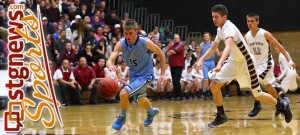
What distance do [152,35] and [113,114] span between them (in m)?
7.74

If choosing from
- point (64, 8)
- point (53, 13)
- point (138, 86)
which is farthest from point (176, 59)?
point (138, 86)

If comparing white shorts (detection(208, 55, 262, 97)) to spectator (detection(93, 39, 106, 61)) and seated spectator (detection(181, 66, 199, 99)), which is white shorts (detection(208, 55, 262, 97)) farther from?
seated spectator (detection(181, 66, 199, 99))

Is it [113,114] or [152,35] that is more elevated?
[152,35]

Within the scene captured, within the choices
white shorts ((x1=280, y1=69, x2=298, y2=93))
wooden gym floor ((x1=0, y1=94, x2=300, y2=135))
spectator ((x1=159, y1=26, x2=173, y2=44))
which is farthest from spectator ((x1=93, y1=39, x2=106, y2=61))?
wooden gym floor ((x1=0, y1=94, x2=300, y2=135))

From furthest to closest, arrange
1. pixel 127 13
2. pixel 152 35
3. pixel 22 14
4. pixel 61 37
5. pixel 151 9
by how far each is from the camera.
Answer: pixel 151 9 < pixel 127 13 < pixel 152 35 < pixel 61 37 < pixel 22 14

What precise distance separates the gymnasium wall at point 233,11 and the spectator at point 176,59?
5970 millimetres

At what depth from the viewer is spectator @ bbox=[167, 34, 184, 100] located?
17.0 metres

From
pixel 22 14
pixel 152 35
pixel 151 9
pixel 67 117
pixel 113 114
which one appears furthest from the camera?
pixel 151 9

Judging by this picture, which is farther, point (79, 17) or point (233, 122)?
point (79, 17)

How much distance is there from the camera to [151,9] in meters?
23.7

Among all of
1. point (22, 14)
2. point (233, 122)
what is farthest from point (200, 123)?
point (22, 14)

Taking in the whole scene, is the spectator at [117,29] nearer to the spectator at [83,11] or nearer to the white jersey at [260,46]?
the spectator at [83,11]

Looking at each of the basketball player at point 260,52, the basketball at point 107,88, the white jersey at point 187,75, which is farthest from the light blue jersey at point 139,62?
the white jersey at point 187,75

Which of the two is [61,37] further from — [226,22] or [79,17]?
[226,22]
